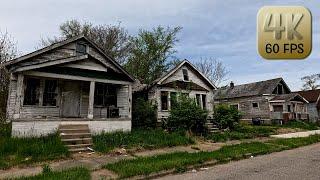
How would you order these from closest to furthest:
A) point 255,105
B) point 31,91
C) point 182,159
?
point 182,159, point 31,91, point 255,105

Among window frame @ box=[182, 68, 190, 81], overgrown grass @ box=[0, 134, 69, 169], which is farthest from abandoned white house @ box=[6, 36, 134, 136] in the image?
window frame @ box=[182, 68, 190, 81]

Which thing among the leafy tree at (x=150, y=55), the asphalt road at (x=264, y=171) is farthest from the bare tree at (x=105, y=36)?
the asphalt road at (x=264, y=171)

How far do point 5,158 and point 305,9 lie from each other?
11526 millimetres

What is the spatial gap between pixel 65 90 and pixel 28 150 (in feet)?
24.2

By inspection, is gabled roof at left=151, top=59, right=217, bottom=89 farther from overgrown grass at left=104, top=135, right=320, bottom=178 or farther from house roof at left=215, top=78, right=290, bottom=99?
house roof at left=215, top=78, right=290, bottom=99

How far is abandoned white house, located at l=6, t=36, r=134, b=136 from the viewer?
650 inches

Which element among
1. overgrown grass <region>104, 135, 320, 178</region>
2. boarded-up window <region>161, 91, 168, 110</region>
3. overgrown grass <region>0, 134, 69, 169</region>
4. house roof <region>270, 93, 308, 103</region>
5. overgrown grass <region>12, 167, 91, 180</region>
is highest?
house roof <region>270, 93, 308, 103</region>

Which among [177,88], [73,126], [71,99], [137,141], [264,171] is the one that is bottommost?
[264,171]

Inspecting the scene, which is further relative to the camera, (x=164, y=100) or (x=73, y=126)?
(x=164, y=100)

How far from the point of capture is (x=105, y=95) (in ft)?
71.1

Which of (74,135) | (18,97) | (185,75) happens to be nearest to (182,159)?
(74,135)

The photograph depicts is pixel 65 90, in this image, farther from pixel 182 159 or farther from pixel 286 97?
pixel 286 97

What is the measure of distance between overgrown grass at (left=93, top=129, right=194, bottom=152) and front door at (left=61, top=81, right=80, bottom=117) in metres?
3.70

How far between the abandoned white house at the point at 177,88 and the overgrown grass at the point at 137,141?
17.9 feet
